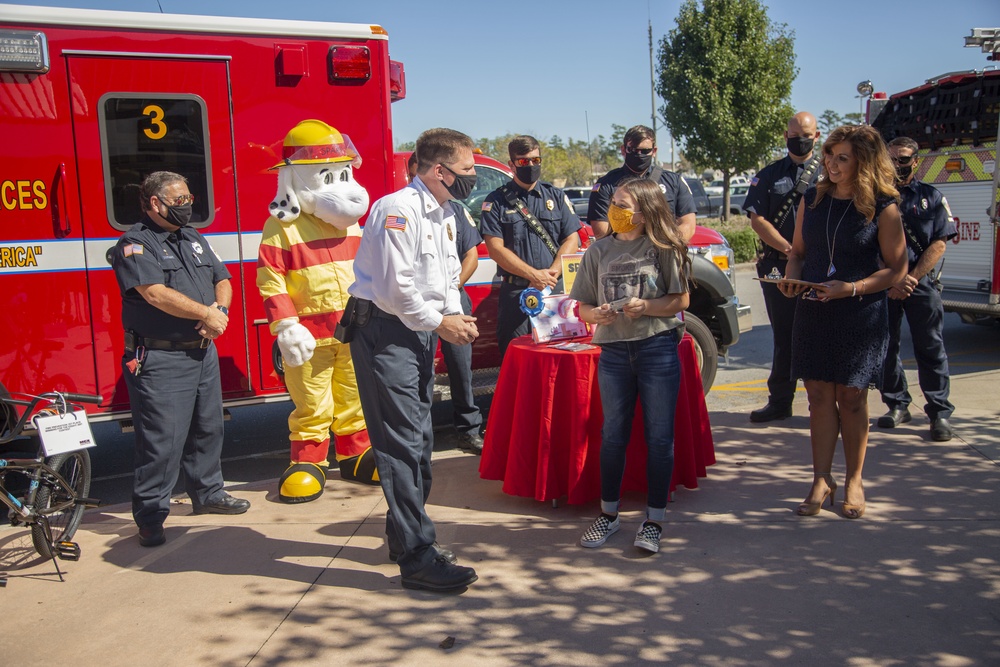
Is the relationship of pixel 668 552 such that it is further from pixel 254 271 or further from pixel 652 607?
pixel 254 271

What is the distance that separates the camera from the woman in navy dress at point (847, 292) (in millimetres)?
4359

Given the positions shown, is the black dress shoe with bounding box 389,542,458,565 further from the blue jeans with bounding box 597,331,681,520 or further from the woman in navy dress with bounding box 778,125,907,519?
the woman in navy dress with bounding box 778,125,907,519

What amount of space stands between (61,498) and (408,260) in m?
2.41

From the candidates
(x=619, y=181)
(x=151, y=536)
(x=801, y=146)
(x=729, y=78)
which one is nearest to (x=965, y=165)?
(x=801, y=146)

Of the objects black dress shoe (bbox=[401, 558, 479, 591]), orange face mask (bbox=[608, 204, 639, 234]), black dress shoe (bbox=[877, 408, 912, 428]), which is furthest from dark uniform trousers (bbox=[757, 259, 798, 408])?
black dress shoe (bbox=[401, 558, 479, 591])

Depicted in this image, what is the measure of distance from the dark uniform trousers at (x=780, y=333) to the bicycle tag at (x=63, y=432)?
4.31 metres

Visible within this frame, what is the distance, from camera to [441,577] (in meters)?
3.88

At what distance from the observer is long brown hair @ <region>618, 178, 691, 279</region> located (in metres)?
4.15

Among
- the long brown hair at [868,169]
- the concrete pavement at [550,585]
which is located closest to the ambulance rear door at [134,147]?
the concrete pavement at [550,585]

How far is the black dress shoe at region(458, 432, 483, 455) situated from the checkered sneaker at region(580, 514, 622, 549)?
175cm

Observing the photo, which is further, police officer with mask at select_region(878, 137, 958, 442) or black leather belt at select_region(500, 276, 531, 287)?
black leather belt at select_region(500, 276, 531, 287)

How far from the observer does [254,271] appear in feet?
18.1

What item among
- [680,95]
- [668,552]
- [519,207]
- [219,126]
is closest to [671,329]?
[668,552]

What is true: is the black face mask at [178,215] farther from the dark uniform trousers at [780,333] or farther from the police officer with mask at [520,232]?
the dark uniform trousers at [780,333]
